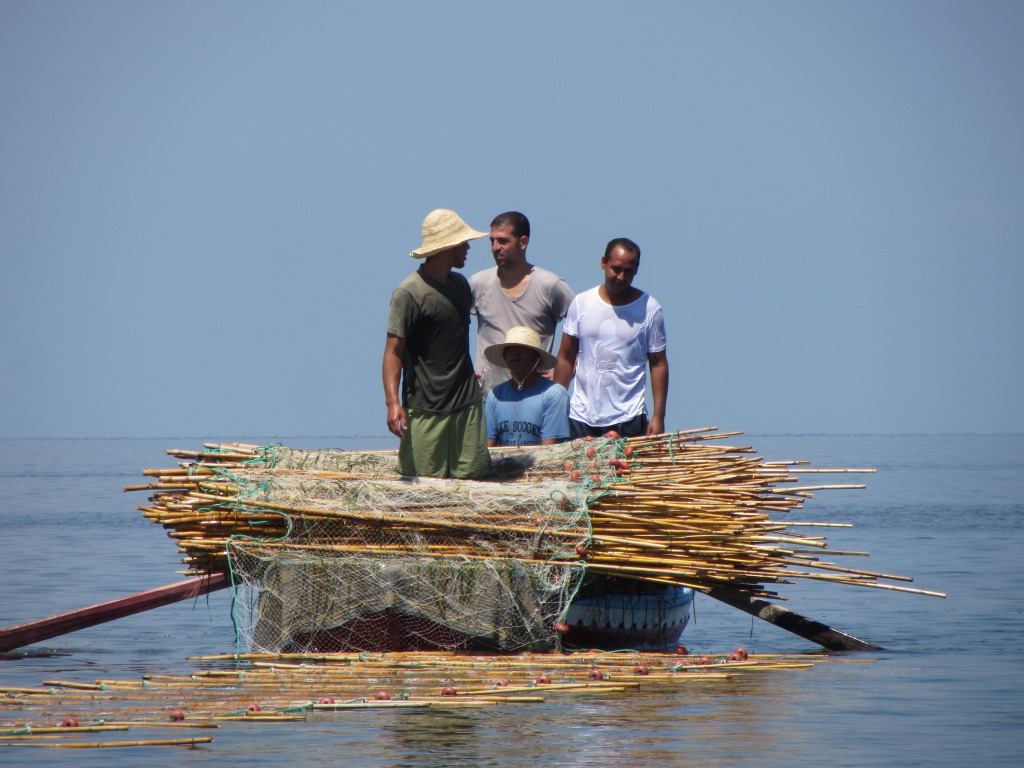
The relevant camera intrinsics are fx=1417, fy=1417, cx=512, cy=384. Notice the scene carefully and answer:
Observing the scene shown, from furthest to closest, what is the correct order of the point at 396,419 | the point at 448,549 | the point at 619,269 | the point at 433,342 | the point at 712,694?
the point at 619,269 → the point at 433,342 → the point at 396,419 → the point at 448,549 → the point at 712,694

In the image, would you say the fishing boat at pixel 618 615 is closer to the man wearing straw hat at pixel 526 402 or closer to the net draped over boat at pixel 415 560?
the net draped over boat at pixel 415 560

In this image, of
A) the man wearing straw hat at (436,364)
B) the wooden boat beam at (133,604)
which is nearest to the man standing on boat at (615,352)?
the man wearing straw hat at (436,364)

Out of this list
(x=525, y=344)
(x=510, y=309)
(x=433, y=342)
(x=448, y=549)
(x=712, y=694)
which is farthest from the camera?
(x=510, y=309)

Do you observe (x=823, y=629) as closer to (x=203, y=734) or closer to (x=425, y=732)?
(x=425, y=732)

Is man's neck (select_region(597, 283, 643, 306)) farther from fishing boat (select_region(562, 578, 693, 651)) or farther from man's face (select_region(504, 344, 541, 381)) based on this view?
fishing boat (select_region(562, 578, 693, 651))

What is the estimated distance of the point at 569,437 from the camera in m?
9.33

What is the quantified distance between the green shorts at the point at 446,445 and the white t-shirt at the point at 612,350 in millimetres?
1136

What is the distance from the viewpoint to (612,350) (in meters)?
9.34

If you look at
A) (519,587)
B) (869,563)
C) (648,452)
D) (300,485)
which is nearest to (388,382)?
(300,485)

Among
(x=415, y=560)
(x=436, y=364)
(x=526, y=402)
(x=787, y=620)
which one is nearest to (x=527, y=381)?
(x=526, y=402)

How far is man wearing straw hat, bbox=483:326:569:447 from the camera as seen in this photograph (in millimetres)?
9013

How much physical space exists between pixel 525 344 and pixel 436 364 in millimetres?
730

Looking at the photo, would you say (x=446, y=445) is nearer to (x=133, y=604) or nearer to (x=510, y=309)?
(x=510, y=309)

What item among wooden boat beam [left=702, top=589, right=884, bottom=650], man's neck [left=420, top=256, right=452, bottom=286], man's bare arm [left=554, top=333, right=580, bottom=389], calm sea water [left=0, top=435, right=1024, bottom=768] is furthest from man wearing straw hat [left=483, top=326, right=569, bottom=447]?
calm sea water [left=0, top=435, right=1024, bottom=768]
